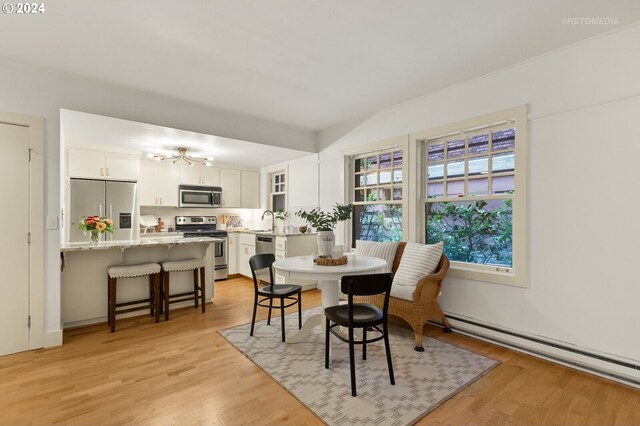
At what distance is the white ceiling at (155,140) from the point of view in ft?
11.5

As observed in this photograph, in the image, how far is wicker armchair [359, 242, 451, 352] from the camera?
2.86m

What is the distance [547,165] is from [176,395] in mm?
3470

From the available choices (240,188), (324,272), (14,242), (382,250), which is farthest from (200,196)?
(324,272)

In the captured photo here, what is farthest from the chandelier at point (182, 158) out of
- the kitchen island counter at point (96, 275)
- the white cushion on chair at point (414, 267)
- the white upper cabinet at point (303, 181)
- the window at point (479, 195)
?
the white cushion on chair at point (414, 267)

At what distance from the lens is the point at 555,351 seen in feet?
8.66

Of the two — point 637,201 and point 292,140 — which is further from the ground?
point 292,140

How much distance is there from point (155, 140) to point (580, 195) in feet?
16.0

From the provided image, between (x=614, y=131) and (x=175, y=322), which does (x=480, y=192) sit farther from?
(x=175, y=322)

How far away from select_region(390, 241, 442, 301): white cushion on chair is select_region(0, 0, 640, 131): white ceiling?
179cm

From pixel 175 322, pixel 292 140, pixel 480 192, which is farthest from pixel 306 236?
pixel 480 192

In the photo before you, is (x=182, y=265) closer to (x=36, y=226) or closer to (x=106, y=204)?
(x=36, y=226)

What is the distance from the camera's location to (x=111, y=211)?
200 inches

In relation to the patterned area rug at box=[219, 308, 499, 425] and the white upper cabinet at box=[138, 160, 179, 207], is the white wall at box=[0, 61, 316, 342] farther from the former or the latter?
the white upper cabinet at box=[138, 160, 179, 207]

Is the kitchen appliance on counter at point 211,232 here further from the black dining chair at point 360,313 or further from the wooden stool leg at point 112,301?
the black dining chair at point 360,313
